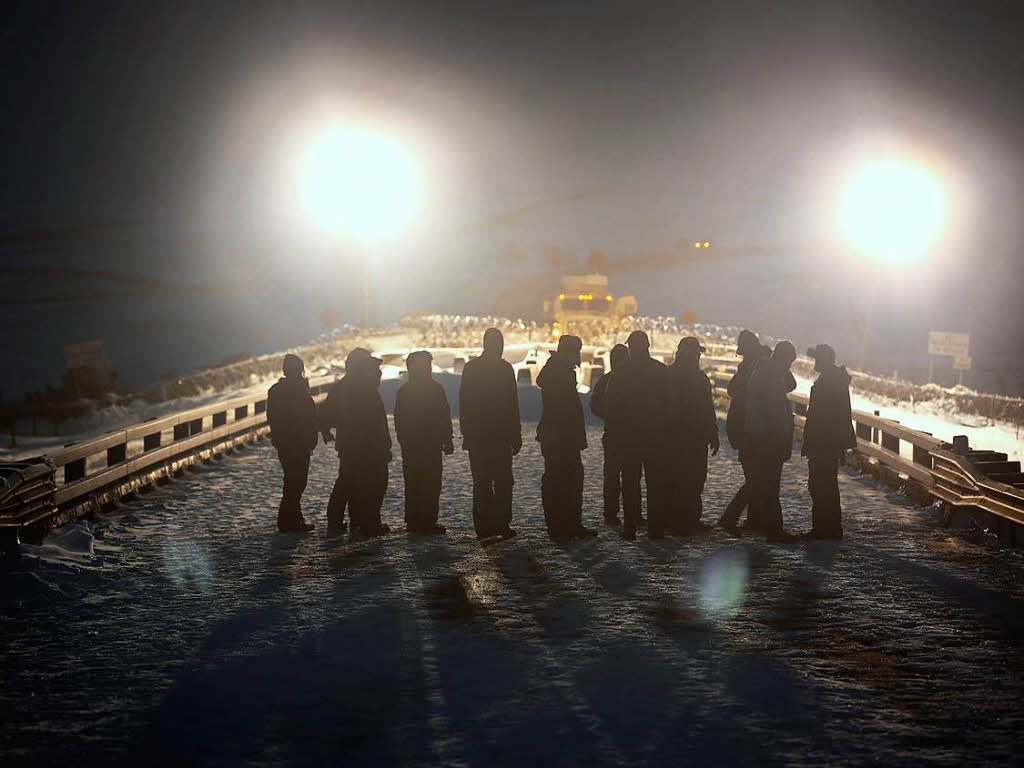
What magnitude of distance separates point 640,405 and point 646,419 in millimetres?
157

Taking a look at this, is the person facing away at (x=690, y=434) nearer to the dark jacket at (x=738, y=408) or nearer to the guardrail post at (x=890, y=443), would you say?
the dark jacket at (x=738, y=408)

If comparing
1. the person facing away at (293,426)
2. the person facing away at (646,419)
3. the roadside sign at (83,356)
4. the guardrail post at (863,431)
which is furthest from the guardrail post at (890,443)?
the roadside sign at (83,356)

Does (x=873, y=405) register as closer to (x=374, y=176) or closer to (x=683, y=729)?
(x=374, y=176)

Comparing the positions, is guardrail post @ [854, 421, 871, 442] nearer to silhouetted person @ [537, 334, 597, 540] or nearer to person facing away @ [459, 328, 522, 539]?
silhouetted person @ [537, 334, 597, 540]

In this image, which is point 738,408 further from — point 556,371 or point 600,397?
point 556,371

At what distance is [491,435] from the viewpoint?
11055 mm

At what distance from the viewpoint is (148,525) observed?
11805 millimetres

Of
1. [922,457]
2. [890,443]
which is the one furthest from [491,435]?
[890,443]

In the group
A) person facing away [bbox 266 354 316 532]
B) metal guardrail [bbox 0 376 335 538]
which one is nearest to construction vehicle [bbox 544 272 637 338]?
metal guardrail [bbox 0 376 335 538]

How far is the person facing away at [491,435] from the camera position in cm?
1100

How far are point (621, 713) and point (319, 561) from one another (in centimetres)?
483

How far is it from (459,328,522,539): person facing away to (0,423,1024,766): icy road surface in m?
0.40

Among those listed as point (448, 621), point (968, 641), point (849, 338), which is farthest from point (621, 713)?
point (849, 338)

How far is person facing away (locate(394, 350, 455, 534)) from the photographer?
11266 millimetres
